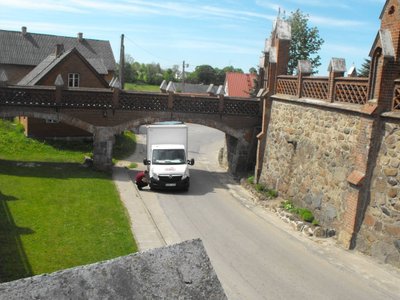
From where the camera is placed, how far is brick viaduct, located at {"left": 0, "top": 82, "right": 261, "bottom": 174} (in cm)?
2309

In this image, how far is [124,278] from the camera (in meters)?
2.59

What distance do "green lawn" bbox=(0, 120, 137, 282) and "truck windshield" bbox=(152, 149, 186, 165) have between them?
258 centimetres

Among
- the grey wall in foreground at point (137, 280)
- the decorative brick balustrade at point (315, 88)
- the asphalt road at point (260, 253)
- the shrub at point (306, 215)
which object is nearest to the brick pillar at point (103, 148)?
the asphalt road at point (260, 253)

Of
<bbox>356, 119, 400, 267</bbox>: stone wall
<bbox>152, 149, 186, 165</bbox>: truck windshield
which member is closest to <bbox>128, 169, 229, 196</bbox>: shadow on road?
<bbox>152, 149, 186, 165</bbox>: truck windshield

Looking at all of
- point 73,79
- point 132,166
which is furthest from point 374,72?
point 73,79

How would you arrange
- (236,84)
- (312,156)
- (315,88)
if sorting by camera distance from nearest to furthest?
(312,156) < (315,88) < (236,84)

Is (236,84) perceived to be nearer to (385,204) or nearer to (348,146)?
(348,146)

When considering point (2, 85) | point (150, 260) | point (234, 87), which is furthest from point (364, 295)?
point (234, 87)

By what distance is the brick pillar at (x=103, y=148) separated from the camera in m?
24.4

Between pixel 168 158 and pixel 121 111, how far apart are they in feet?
13.6

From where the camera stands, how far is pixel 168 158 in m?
22.5

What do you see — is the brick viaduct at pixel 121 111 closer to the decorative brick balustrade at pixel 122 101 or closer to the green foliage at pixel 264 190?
the decorative brick balustrade at pixel 122 101

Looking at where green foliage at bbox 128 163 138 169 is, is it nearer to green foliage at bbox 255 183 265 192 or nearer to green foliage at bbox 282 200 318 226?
green foliage at bbox 255 183 265 192

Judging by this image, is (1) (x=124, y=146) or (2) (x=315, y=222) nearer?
(2) (x=315, y=222)
